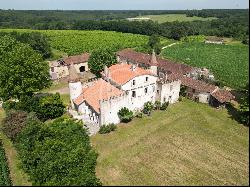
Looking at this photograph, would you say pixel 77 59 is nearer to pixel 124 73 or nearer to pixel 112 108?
pixel 124 73

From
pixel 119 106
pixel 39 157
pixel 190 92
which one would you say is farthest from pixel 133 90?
pixel 39 157

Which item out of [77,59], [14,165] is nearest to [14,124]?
[14,165]

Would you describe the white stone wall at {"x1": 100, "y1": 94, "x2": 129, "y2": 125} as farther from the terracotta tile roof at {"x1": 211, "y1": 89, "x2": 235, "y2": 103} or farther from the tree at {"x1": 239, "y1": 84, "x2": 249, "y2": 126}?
the tree at {"x1": 239, "y1": 84, "x2": 249, "y2": 126}

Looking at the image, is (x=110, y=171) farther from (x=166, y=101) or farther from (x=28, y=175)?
(x=166, y=101)

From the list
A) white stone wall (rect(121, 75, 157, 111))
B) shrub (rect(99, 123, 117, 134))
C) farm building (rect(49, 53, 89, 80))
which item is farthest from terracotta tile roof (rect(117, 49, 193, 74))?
shrub (rect(99, 123, 117, 134))

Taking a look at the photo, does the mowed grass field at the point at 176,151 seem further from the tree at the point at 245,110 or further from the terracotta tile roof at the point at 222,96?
the terracotta tile roof at the point at 222,96
